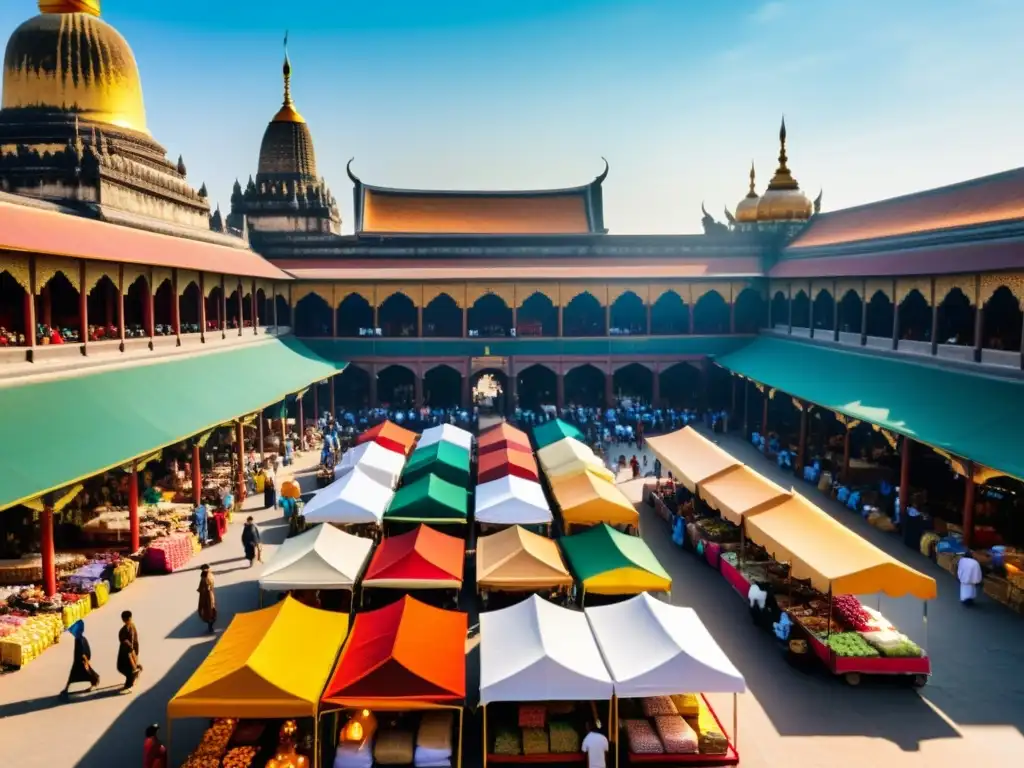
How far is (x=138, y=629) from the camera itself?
15.1 meters

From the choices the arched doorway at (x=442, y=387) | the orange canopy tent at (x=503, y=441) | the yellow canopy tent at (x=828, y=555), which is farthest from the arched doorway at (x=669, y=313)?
the yellow canopy tent at (x=828, y=555)

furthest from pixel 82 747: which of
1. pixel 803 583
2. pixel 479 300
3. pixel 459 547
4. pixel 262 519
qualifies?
pixel 479 300

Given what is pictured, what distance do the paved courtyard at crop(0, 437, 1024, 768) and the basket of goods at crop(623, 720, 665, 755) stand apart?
1.31 m

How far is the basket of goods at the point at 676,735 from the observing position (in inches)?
428

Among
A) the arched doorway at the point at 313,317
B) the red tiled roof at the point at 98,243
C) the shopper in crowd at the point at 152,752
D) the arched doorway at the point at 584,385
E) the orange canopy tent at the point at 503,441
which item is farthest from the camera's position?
the arched doorway at the point at 584,385

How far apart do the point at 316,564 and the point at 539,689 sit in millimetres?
5950

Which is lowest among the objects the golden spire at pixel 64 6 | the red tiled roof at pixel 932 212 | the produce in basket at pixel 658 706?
the produce in basket at pixel 658 706

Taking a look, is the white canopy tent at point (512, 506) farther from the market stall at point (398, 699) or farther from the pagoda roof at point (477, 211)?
the pagoda roof at point (477, 211)

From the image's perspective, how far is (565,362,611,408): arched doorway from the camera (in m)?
39.7

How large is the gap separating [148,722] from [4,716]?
7.15ft

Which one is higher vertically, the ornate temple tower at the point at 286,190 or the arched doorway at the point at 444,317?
the ornate temple tower at the point at 286,190

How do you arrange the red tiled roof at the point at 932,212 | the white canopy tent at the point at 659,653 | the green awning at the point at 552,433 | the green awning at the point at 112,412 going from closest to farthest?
the white canopy tent at the point at 659,653
the green awning at the point at 112,412
the red tiled roof at the point at 932,212
the green awning at the point at 552,433

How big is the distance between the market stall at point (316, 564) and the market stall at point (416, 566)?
12.7 inches

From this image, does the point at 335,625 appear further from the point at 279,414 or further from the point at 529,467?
the point at 279,414
